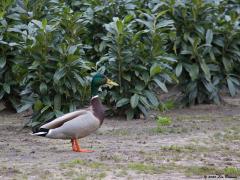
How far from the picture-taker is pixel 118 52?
35.7 ft

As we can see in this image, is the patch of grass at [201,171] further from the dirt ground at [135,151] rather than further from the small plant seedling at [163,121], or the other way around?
the small plant seedling at [163,121]

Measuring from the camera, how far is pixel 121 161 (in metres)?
7.91

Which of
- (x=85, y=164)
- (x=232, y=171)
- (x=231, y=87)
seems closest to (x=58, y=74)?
(x=85, y=164)

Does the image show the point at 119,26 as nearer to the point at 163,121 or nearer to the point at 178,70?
the point at 163,121

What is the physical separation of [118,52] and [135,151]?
8.67 feet

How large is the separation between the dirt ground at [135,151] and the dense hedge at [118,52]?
22.5 inches

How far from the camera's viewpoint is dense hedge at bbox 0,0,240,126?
10.2 m

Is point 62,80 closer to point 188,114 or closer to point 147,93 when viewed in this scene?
point 147,93

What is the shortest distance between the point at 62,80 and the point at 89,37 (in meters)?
2.54

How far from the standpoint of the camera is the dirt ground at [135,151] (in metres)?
7.33

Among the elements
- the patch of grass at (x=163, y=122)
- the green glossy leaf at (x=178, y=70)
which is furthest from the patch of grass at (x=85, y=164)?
the green glossy leaf at (x=178, y=70)

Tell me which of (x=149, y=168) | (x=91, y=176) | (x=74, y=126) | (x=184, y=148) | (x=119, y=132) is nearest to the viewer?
(x=91, y=176)

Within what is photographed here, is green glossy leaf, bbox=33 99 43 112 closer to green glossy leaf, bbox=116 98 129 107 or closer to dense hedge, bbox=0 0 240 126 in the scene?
dense hedge, bbox=0 0 240 126

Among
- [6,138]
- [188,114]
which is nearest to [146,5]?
[188,114]
